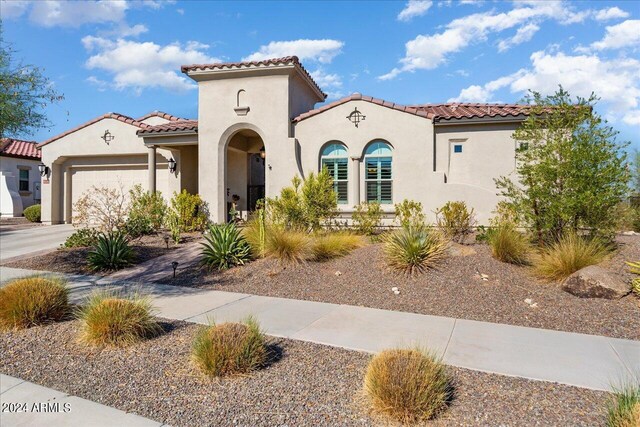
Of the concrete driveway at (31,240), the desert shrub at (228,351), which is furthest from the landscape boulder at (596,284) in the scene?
the concrete driveway at (31,240)

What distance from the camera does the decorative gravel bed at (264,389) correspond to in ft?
11.7

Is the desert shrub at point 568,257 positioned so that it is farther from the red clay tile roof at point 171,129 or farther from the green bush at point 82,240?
the red clay tile roof at point 171,129

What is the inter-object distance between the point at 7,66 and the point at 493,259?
37.1 feet

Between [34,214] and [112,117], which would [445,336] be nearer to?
[112,117]

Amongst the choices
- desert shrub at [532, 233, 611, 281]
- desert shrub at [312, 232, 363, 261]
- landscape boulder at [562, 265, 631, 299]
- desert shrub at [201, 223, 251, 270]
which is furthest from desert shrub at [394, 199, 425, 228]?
landscape boulder at [562, 265, 631, 299]

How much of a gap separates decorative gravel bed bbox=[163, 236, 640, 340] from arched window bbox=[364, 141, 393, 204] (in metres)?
4.65

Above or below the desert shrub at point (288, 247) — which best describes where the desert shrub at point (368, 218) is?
above

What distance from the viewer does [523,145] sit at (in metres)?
9.96

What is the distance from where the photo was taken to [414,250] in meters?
8.74

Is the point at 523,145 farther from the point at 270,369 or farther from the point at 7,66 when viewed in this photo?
the point at 7,66

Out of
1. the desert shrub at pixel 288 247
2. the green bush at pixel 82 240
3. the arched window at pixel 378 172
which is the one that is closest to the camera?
the desert shrub at pixel 288 247

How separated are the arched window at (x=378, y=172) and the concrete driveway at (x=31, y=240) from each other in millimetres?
11170

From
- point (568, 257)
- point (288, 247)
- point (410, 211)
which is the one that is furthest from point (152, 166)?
point (568, 257)

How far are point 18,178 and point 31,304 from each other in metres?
27.0
